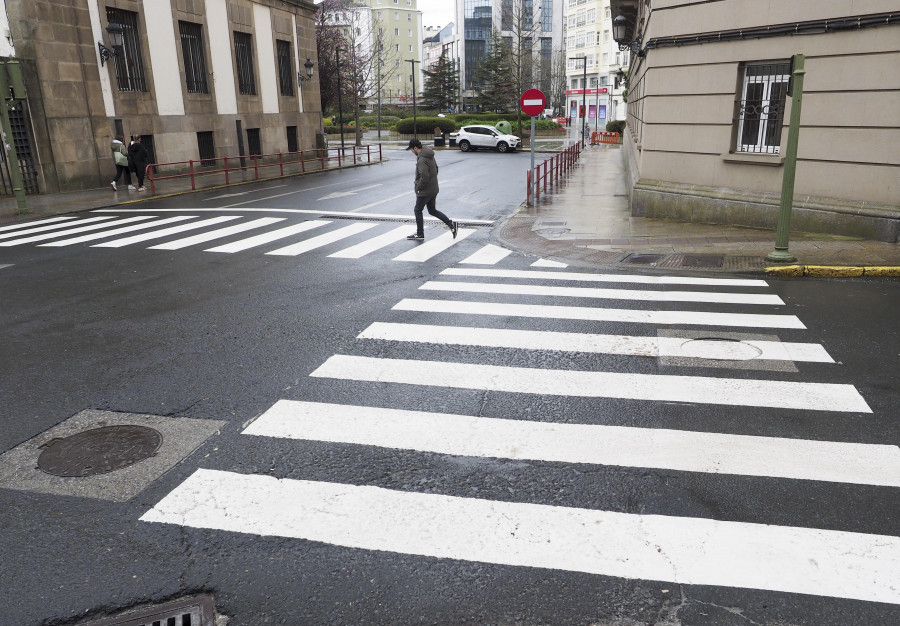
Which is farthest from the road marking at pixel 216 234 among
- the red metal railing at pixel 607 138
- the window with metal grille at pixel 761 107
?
the red metal railing at pixel 607 138

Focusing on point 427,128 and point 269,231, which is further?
point 427,128

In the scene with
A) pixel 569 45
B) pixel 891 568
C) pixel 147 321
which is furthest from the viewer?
pixel 569 45

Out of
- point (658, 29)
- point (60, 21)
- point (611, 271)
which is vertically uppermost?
point (60, 21)

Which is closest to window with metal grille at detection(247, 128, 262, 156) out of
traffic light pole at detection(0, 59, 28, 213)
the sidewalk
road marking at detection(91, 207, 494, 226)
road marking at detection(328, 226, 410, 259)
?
traffic light pole at detection(0, 59, 28, 213)

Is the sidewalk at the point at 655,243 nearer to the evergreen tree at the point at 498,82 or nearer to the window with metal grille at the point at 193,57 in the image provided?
the window with metal grille at the point at 193,57

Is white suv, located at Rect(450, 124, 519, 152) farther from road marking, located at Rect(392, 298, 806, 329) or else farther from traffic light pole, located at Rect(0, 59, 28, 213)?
road marking, located at Rect(392, 298, 806, 329)

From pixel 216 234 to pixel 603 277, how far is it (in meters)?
8.15

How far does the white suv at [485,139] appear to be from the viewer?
44.1 meters

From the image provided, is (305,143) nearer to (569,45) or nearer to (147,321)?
(147,321)

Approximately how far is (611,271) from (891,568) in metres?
7.32

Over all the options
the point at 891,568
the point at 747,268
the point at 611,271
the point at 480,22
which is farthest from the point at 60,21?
the point at 480,22

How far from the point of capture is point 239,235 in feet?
45.5

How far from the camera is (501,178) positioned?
26.5 metres

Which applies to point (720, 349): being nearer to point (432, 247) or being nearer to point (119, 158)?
point (432, 247)
